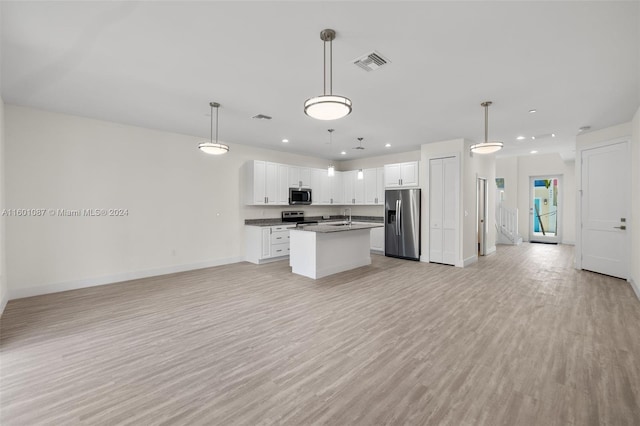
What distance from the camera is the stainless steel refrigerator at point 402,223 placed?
6.89 metres

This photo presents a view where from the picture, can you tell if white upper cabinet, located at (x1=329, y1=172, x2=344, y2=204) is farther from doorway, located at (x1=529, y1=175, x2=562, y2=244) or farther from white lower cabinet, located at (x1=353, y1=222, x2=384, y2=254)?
doorway, located at (x1=529, y1=175, x2=562, y2=244)

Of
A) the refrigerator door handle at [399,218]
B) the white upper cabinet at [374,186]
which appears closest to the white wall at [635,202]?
the refrigerator door handle at [399,218]

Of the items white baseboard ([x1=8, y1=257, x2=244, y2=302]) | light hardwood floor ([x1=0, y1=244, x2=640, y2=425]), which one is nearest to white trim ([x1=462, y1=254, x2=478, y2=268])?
light hardwood floor ([x1=0, y1=244, x2=640, y2=425])

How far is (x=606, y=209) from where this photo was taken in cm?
534

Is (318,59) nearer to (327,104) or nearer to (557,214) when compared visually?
(327,104)

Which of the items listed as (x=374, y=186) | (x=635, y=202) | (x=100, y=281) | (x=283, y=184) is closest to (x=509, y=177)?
(x=374, y=186)

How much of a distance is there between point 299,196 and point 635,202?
6.68 meters

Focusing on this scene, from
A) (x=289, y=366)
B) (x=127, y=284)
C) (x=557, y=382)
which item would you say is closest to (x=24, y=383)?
(x=289, y=366)

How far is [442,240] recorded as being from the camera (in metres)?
6.55

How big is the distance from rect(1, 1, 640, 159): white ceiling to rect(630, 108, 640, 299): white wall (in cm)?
34

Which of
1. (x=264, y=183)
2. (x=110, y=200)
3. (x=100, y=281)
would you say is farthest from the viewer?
(x=264, y=183)

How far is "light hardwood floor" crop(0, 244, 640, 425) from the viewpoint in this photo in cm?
192

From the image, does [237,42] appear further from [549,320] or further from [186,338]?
[549,320]

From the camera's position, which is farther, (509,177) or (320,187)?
Result: (509,177)
